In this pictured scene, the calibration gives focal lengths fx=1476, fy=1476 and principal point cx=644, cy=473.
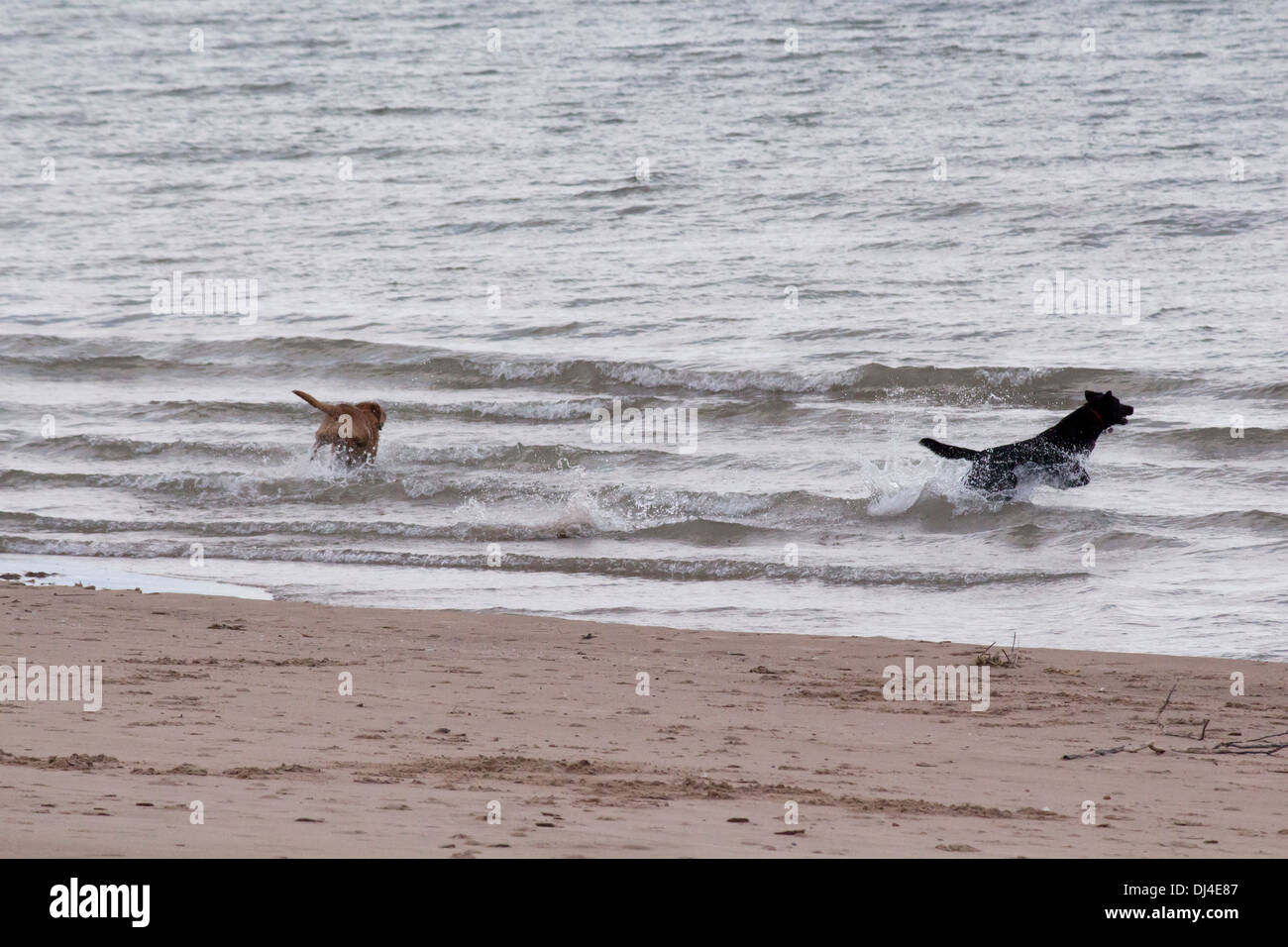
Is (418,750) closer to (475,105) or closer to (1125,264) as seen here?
(1125,264)

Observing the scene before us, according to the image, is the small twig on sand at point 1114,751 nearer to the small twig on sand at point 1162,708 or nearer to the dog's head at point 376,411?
the small twig on sand at point 1162,708

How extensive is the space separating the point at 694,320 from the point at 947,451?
8281 millimetres

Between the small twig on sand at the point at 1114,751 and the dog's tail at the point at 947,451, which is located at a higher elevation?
the dog's tail at the point at 947,451

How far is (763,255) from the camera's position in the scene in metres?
22.0

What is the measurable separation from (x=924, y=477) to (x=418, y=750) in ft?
24.6

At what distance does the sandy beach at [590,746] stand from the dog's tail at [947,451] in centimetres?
295

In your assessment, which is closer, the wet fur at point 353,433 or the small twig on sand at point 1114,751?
the small twig on sand at point 1114,751

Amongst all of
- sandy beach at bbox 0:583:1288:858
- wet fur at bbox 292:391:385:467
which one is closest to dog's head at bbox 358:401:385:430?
wet fur at bbox 292:391:385:467

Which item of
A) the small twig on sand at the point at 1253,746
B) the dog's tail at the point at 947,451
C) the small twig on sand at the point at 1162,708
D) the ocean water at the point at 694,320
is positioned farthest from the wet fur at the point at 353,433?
the small twig on sand at the point at 1253,746

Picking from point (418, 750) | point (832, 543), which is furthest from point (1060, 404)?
point (418, 750)

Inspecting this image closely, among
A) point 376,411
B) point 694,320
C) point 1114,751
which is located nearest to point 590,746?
point 1114,751

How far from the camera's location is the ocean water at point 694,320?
10.8 metres

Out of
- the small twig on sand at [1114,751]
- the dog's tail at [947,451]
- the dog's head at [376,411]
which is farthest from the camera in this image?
→ the dog's head at [376,411]
